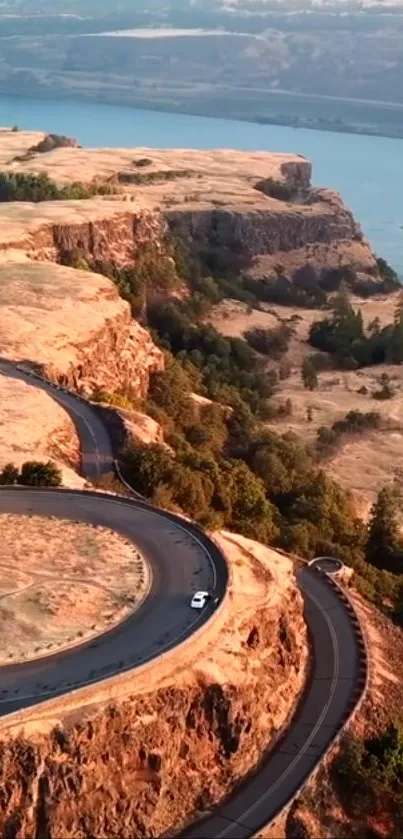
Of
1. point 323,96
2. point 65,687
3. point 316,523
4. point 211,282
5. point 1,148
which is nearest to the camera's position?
point 65,687

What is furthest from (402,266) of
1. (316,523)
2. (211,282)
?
(316,523)

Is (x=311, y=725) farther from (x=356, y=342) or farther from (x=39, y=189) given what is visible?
(x=39, y=189)

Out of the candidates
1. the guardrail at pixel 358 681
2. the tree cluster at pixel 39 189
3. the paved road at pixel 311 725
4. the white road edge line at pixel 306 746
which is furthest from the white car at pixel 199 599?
the tree cluster at pixel 39 189

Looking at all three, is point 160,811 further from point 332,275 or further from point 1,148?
point 1,148

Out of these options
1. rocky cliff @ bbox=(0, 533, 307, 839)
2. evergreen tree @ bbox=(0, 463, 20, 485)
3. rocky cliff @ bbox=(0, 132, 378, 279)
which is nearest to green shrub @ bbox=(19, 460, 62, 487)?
evergreen tree @ bbox=(0, 463, 20, 485)

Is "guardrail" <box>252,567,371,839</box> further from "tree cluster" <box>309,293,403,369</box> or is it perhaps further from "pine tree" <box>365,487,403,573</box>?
"tree cluster" <box>309,293,403,369</box>

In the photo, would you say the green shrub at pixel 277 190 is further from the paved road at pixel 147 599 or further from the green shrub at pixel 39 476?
the green shrub at pixel 39 476
